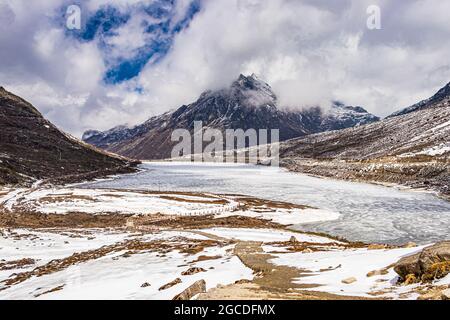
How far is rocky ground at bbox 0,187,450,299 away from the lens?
16781 millimetres

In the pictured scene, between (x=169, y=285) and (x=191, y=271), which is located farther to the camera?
(x=191, y=271)

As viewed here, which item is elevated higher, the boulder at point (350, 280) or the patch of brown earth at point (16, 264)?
the boulder at point (350, 280)

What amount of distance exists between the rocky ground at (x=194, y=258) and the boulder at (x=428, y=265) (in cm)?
4

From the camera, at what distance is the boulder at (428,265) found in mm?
15617

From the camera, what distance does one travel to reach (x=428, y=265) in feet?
53.5

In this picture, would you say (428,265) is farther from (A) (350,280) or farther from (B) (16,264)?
(B) (16,264)

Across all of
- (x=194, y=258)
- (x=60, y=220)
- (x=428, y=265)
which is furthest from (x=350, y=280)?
(x=60, y=220)

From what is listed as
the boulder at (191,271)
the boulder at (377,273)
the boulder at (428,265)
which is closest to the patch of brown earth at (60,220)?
the boulder at (191,271)

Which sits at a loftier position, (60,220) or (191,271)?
(191,271)

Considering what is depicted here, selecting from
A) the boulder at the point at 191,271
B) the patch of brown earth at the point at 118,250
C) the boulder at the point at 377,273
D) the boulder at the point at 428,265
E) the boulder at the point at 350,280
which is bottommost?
the patch of brown earth at the point at 118,250

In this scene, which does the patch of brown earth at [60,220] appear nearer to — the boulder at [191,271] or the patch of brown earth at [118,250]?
the patch of brown earth at [118,250]

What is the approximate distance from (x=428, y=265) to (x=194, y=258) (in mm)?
19877

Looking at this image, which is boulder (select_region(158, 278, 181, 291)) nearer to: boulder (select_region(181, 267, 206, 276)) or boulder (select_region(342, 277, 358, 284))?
boulder (select_region(181, 267, 206, 276))

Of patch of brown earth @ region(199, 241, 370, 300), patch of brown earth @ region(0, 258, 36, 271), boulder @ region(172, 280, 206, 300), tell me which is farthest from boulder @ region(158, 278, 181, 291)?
patch of brown earth @ region(0, 258, 36, 271)
